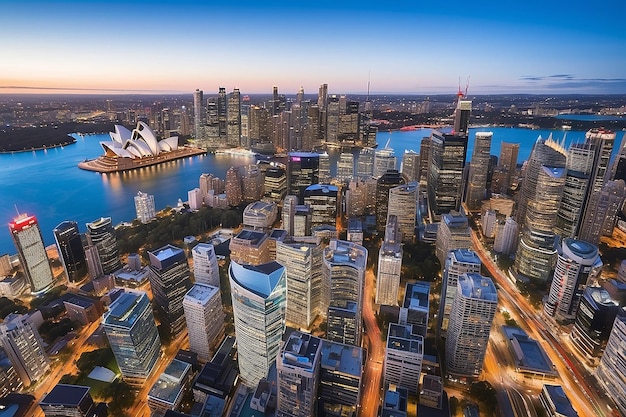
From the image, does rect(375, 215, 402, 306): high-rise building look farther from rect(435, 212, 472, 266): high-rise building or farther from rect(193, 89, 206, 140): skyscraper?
rect(193, 89, 206, 140): skyscraper

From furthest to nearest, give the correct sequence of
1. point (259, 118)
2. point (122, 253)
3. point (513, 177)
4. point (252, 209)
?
point (259, 118) < point (513, 177) < point (252, 209) < point (122, 253)

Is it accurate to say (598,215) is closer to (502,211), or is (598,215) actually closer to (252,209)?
(502,211)

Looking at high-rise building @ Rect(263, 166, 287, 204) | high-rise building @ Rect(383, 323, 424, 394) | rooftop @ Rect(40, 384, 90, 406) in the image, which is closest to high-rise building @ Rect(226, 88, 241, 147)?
high-rise building @ Rect(263, 166, 287, 204)

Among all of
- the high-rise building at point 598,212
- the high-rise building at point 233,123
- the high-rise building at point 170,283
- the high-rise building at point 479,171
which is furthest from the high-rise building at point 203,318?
the high-rise building at point 233,123

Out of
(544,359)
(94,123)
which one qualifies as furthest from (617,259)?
(94,123)

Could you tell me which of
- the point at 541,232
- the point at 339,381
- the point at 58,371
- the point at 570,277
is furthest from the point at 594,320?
the point at 58,371

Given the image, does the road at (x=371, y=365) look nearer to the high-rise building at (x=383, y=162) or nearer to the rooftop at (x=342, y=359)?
the rooftop at (x=342, y=359)
